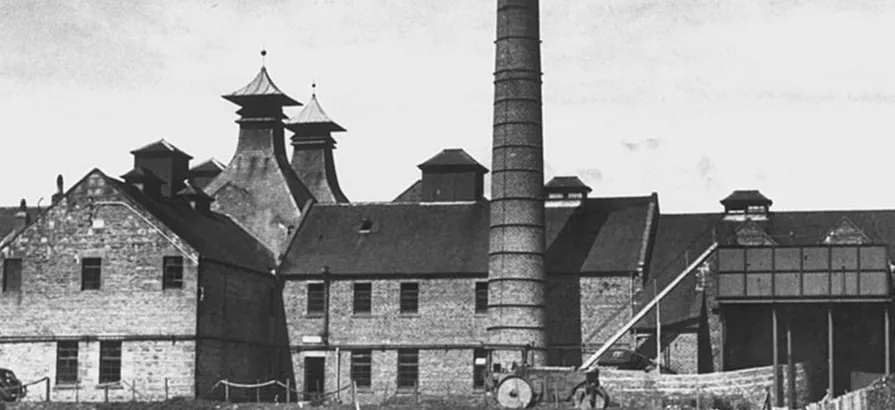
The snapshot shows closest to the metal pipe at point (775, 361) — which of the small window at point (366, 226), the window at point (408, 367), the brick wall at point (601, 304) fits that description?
the brick wall at point (601, 304)

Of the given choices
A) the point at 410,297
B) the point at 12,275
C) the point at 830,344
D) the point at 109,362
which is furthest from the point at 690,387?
the point at 12,275

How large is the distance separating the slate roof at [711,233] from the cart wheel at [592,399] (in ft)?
24.9

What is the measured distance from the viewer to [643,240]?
200ft

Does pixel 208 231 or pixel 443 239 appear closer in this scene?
pixel 208 231

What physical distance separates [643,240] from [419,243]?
25.4 ft

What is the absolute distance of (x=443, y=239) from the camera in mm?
62500

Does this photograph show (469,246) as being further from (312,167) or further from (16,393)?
(16,393)

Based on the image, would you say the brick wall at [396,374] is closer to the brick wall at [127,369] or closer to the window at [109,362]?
the brick wall at [127,369]

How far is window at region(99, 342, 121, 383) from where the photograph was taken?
182 feet

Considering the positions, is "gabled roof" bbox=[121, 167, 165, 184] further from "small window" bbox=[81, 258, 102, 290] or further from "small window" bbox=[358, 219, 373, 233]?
"small window" bbox=[358, 219, 373, 233]

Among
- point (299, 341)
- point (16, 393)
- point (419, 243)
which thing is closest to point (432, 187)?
point (419, 243)

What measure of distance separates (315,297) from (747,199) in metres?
15.5

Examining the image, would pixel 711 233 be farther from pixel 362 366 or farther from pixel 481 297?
pixel 362 366

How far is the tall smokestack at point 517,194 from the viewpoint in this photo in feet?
190
